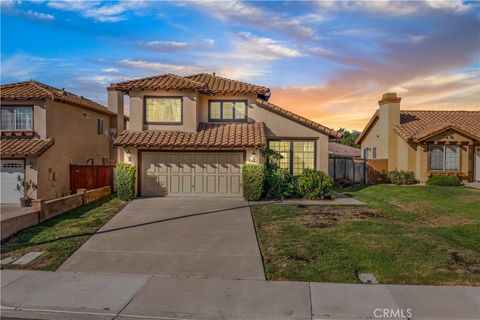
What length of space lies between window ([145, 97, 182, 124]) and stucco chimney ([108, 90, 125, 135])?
833cm

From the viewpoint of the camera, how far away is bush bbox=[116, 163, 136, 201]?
16.2 meters

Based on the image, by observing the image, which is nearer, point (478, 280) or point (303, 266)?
point (478, 280)

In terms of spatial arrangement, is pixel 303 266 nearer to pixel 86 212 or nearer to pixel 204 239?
pixel 204 239

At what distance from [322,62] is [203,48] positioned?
18.1 ft

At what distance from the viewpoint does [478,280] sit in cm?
695

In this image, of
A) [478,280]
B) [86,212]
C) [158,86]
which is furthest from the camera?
[158,86]

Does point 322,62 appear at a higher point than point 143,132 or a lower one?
higher

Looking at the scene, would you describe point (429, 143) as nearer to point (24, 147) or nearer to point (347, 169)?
point (347, 169)

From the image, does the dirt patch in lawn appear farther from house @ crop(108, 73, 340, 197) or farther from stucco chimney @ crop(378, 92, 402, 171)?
stucco chimney @ crop(378, 92, 402, 171)

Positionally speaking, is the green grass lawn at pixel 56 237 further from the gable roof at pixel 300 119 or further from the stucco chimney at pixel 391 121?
the stucco chimney at pixel 391 121

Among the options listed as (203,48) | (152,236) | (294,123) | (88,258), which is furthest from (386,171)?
(88,258)

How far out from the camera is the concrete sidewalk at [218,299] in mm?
5730

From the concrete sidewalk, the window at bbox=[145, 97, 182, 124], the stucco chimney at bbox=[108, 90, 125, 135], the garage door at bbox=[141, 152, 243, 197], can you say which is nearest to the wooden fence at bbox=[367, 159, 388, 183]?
the garage door at bbox=[141, 152, 243, 197]

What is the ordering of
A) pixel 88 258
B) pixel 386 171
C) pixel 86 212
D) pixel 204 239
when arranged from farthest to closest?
pixel 386 171 < pixel 86 212 < pixel 204 239 < pixel 88 258
